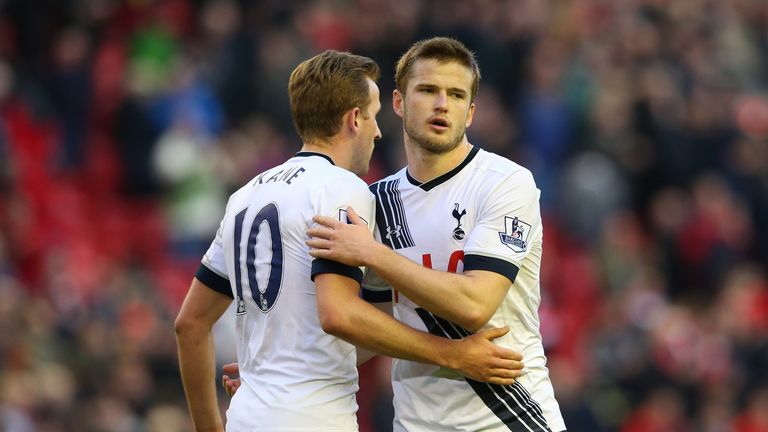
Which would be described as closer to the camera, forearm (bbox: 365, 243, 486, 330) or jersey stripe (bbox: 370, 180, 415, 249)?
forearm (bbox: 365, 243, 486, 330)

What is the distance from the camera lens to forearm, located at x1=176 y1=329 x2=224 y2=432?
6824 mm

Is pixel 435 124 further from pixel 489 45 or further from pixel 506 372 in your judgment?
pixel 489 45

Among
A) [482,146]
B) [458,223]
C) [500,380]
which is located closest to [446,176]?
[458,223]

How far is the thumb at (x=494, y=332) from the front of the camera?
6324 mm

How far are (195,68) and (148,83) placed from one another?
56 centimetres

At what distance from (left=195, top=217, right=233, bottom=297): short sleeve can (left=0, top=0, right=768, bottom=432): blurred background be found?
5782 mm

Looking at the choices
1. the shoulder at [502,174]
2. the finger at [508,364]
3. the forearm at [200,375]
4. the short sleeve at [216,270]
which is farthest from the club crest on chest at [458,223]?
the forearm at [200,375]

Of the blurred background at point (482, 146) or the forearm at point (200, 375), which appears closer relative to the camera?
the forearm at point (200, 375)

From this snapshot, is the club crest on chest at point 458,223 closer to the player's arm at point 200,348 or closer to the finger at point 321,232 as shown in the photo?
the finger at point 321,232

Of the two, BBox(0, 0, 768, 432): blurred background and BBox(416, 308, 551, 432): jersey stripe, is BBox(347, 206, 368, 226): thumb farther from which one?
BBox(0, 0, 768, 432): blurred background

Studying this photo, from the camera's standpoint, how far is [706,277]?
49.3 feet

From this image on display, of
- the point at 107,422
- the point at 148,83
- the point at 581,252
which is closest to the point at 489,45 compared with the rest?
the point at 581,252

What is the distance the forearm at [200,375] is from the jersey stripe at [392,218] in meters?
0.98

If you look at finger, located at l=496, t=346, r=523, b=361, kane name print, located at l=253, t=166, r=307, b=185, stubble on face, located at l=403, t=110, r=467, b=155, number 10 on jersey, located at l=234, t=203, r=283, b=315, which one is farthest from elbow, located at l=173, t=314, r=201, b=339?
finger, located at l=496, t=346, r=523, b=361
